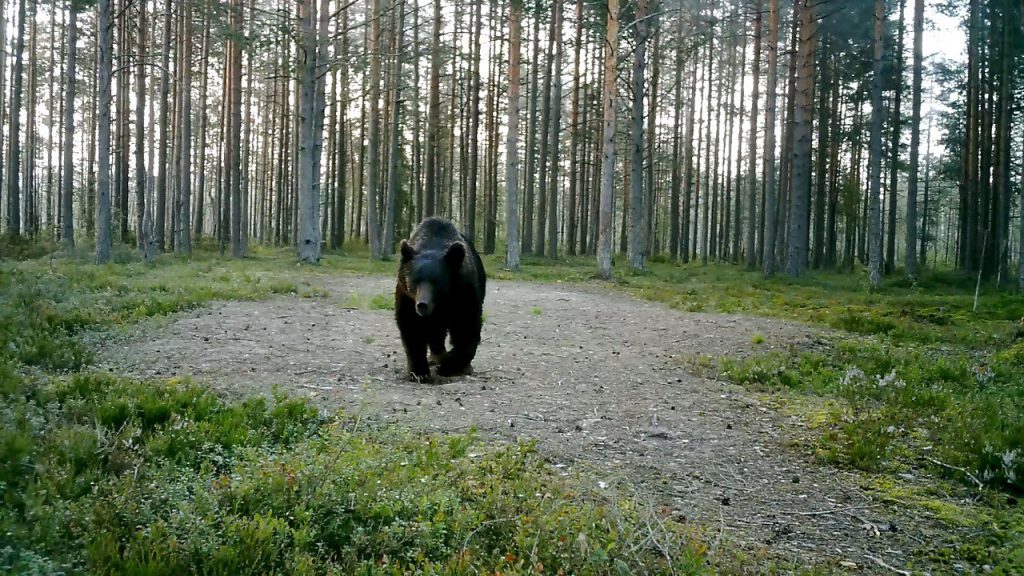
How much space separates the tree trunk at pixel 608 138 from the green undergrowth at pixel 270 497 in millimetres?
16877

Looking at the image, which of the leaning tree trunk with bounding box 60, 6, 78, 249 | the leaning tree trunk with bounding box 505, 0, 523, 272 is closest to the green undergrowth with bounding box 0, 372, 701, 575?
the leaning tree trunk with bounding box 505, 0, 523, 272

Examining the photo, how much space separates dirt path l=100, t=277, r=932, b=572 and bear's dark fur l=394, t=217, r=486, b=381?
1.06ft

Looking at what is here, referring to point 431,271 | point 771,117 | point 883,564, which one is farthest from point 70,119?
point 883,564

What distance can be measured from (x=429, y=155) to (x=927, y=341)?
80.2 feet

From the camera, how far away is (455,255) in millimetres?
7543

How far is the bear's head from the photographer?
23.9 feet

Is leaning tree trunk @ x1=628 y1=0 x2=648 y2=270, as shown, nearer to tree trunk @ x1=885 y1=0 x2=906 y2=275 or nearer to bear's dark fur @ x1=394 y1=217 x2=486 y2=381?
tree trunk @ x1=885 y1=0 x2=906 y2=275

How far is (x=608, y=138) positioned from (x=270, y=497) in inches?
749

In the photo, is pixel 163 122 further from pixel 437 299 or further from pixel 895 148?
pixel 895 148

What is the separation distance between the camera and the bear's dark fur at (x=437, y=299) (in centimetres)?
741

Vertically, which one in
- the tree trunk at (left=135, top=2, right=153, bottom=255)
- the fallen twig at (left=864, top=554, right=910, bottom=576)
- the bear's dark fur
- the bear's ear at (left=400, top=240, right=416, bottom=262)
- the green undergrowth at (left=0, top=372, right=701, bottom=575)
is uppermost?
the tree trunk at (left=135, top=2, right=153, bottom=255)

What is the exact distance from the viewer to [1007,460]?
203 inches

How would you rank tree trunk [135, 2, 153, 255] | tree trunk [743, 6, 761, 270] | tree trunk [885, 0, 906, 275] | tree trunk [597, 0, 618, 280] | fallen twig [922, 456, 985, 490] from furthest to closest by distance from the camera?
tree trunk [885, 0, 906, 275] < tree trunk [743, 6, 761, 270] < tree trunk [135, 2, 153, 255] < tree trunk [597, 0, 618, 280] < fallen twig [922, 456, 985, 490]

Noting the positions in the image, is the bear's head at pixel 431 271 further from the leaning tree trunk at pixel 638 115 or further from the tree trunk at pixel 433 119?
the tree trunk at pixel 433 119
